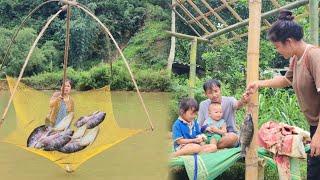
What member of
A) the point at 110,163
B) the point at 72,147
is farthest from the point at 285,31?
the point at 110,163

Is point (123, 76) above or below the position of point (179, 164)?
above

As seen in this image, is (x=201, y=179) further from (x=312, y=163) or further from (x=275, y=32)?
(x=275, y=32)

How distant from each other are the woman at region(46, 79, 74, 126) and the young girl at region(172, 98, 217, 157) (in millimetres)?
1369

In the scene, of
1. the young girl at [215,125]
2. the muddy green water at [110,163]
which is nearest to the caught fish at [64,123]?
the muddy green water at [110,163]

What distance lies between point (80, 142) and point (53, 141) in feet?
0.66

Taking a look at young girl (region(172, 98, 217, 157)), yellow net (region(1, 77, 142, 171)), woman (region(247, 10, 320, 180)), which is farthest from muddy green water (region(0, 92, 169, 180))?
woman (region(247, 10, 320, 180))

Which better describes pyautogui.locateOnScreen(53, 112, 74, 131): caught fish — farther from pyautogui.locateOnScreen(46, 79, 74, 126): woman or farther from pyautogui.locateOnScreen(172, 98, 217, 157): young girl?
pyautogui.locateOnScreen(172, 98, 217, 157): young girl

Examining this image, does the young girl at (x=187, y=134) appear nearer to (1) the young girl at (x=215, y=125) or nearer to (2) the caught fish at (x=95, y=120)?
(1) the young girl at (x=215, y=125)

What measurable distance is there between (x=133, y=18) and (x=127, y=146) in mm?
9114

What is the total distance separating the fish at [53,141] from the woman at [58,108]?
0.19 meters

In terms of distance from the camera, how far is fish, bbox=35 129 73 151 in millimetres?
3189

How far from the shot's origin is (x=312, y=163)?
1706 millimetres

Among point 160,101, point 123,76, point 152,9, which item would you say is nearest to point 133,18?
point 152,9

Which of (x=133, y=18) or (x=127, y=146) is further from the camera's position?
(x=133, y=18)
